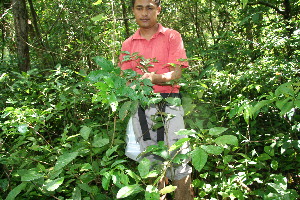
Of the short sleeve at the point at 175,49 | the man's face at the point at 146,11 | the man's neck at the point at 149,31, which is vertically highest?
the man's face at the point at 146,11

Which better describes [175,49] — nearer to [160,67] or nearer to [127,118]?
[160,67]

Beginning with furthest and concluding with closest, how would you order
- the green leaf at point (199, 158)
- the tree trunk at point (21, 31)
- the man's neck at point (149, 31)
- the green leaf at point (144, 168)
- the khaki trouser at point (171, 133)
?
the tree trunk at point (21, 31), the man's neck at point (149, 31), the khaki trouser at point (171, 133), the green leaf at point (144, 168), the green leaf at point (199, 158)

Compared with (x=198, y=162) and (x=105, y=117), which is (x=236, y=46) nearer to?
(x=105, y=117)

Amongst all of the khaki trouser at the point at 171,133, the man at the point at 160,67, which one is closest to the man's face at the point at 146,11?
the man at the point at 160,67

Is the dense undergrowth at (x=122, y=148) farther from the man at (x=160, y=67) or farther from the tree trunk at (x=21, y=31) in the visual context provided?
the tree trunk at (x=21, y=31)

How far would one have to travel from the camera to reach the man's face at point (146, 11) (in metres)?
2.30

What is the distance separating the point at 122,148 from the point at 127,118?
0.39 m

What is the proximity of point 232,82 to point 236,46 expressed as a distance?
4.35 feet

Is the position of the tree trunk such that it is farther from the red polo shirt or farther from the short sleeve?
the short sleeve

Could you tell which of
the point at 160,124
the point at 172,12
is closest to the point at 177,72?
the point at 160,124

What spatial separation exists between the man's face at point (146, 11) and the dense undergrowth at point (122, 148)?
642 mm

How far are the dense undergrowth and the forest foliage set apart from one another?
0.03 ft

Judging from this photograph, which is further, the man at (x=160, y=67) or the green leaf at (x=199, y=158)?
the man at (x=160, y=67)

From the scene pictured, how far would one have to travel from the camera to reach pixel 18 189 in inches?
64.9
